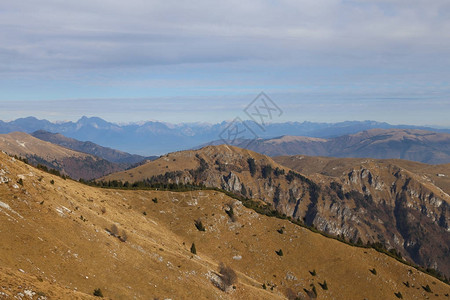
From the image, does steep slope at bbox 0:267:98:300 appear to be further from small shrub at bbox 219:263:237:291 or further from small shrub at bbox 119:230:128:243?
small shrub at bbox 219:263:237:291

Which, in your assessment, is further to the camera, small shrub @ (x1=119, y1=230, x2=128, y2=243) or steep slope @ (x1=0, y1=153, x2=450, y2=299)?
small shrub @ (x1=119, y1=230, x2=128, y2=243)

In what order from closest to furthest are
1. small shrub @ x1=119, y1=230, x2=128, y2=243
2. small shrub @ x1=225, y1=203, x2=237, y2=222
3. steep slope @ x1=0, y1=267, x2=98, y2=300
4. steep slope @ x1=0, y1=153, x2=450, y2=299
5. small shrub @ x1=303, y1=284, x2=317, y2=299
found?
steep slope @ x1=0, y1=267, x2=98, y2=300
steep slope @ x1=0, y1=153, x2=450, y2=299
small shrub @ x1=119, y1=230, x2=128, y2=243
small shrub @ x1=303, y1=284, x2=317, y2=299
small shrub @ x1=225, y1=203, x2=237, y2=222

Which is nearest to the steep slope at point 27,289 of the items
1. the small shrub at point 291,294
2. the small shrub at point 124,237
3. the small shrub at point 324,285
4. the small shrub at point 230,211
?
the small shrub at point 124,237

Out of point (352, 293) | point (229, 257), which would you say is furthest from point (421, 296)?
point (229, 257)

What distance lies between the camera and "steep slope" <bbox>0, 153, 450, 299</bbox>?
50734mm

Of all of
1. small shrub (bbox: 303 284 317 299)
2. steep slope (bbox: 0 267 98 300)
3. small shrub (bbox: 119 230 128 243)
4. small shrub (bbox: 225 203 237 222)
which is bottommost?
small shrub (bbox: 303 284 317 299)

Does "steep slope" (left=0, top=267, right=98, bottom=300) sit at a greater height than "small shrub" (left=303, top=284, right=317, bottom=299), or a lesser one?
greater

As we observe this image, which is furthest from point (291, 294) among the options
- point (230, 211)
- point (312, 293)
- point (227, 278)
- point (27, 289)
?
point (27, 289)

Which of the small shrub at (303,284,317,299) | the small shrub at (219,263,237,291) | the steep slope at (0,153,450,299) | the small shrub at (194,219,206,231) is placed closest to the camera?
the steep slope at (0,153,450,299)

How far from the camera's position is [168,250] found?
7869cm

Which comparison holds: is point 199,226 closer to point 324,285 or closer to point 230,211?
point 230,211

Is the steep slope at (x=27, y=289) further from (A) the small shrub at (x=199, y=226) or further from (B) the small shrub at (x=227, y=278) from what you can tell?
(A) the small shrub at (x=199, y=226)

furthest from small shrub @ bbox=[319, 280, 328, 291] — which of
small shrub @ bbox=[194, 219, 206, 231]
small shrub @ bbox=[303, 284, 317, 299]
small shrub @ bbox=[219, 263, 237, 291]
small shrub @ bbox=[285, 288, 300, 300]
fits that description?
small shrub @ bbox=[194, 219, 206, 231]

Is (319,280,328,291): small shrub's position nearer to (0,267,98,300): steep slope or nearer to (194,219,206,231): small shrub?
(194,219,206,231): small shrub
